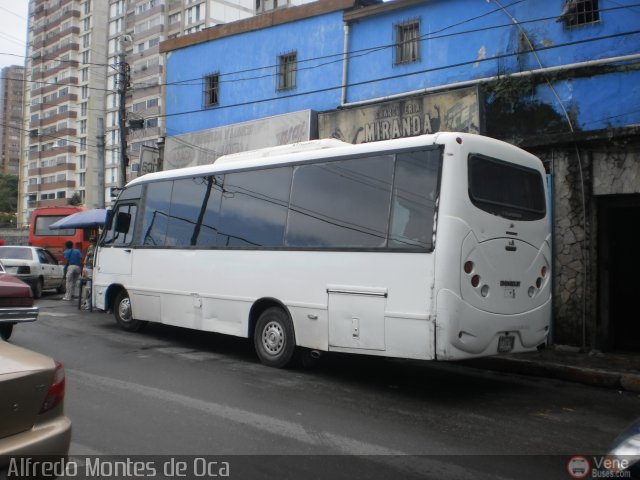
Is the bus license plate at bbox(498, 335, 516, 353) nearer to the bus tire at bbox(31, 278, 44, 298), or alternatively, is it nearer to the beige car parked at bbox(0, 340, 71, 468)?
the beige car parked at bbox(0, 340, 71, 468)

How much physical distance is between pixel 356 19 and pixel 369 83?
1.81 metres

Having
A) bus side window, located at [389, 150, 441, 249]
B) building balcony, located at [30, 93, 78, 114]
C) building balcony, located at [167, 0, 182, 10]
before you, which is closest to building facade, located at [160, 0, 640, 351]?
bus side window, located at [389, 150, 441, 249]

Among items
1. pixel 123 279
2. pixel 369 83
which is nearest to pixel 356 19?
pixel 369 83

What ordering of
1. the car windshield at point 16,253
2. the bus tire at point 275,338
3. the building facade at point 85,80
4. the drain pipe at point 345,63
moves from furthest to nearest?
the building facade at point 85,80, the car windshield at point 16,253, the drain pipe at point 345,63, the bus tire at point 275,338

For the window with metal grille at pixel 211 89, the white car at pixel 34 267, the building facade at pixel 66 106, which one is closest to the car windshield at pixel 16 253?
the white car at pixel 34 267

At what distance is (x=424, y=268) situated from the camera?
242 inches

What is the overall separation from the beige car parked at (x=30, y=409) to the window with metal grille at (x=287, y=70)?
13818 millimetres

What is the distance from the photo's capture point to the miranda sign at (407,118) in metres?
12.0

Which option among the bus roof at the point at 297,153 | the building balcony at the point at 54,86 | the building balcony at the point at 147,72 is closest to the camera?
the bus roof at the point at 297,153

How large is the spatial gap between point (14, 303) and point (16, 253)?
390 inches

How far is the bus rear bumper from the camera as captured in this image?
5.97 meters

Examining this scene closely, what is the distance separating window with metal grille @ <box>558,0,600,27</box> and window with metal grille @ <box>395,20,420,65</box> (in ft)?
11.3

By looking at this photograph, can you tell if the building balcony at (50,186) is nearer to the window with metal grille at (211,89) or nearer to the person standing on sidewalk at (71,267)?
the window with metal grille at (211,89)

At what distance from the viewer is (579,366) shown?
8.13 meters
